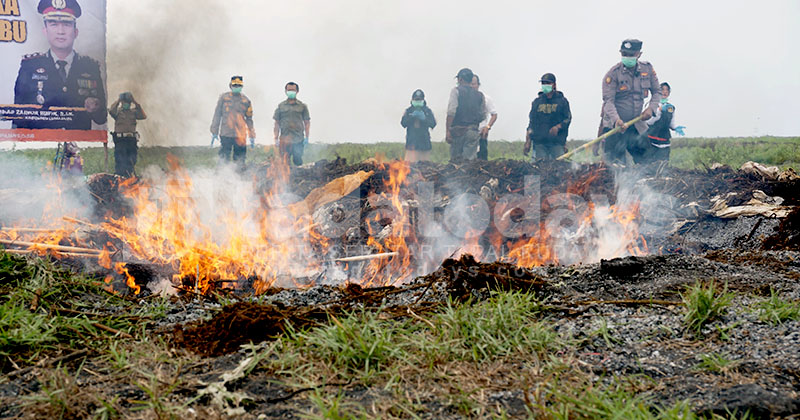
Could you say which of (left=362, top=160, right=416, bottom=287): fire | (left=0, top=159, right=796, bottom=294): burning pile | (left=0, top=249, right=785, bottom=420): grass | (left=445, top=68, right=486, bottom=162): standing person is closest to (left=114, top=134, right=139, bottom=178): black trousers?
(left=0, top=159, right=796, bottom=294): burning pile

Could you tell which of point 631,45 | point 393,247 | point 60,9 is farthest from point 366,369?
point 631,45

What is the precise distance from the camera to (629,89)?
11.2m

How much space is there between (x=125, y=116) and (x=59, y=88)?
4.95 ft

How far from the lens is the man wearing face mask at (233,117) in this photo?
11961 mm

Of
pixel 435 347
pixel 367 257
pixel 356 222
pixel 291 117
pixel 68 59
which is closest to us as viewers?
pixel 435 347

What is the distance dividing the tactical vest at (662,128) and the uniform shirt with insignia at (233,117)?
856 cm

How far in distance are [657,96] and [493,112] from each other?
3.26m

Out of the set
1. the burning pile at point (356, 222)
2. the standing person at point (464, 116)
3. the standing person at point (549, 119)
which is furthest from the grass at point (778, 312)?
the standing person at point (464, 116)

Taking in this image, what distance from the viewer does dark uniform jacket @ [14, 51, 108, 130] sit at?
9.73 metres

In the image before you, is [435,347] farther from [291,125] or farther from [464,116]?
[291,125]

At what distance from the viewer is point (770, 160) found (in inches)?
737

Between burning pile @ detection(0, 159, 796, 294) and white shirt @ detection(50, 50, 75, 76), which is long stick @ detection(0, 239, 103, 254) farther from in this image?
white shirt @ detection(50, 50, 75, 76)

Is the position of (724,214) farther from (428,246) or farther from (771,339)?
(771,339)

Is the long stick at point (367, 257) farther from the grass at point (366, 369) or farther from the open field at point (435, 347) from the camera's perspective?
the grass at point (366, 369)
